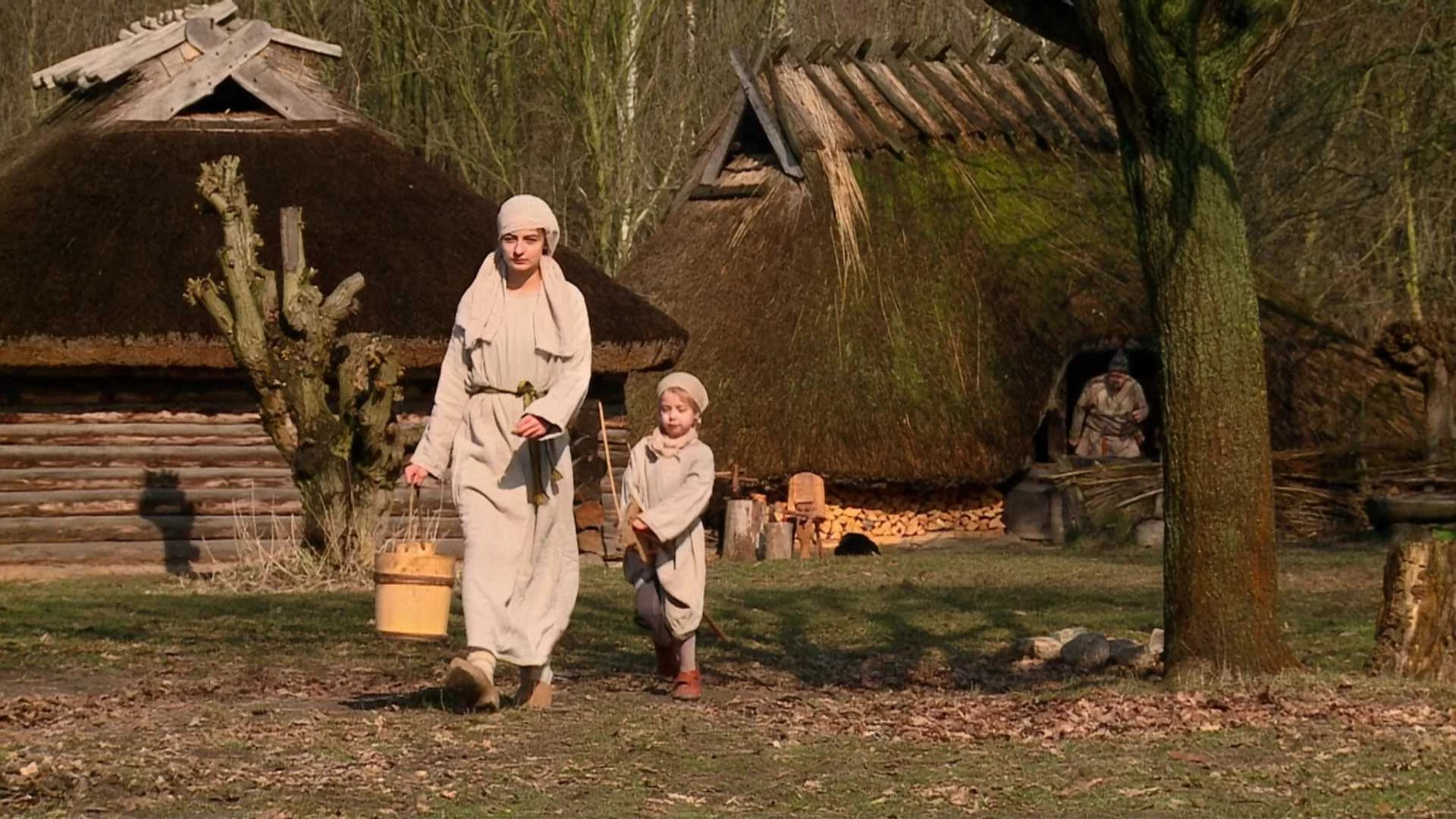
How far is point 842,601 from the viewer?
15.7 metres

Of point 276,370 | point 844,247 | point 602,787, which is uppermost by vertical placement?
point 844,247

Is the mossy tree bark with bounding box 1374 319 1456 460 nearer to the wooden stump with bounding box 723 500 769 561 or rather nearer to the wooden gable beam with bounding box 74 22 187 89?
the wooden stump with bounding box 723 500 769 561

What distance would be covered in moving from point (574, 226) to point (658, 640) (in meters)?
24.8

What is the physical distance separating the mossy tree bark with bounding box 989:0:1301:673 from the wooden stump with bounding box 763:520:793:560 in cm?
1189

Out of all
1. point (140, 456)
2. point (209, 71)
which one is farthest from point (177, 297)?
point (209, 71)

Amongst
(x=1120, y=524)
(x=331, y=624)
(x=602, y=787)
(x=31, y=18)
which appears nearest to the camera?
(x=602, y=787)

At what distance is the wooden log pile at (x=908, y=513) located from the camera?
23.2 meters

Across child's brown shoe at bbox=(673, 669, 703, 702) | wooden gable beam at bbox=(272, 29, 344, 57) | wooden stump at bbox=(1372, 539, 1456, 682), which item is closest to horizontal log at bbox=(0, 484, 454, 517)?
wooden gable beam at bbox=(272, 29, 344, 57)

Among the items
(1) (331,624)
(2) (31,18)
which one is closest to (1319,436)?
(1) (331,624)

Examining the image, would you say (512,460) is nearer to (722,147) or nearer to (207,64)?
(207,64)

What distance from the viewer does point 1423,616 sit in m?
10.1

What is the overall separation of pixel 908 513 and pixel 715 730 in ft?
48.4

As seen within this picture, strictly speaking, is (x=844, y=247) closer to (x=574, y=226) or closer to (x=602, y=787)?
(x=574, y=226)

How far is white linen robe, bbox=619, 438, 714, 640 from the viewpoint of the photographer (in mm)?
10031
